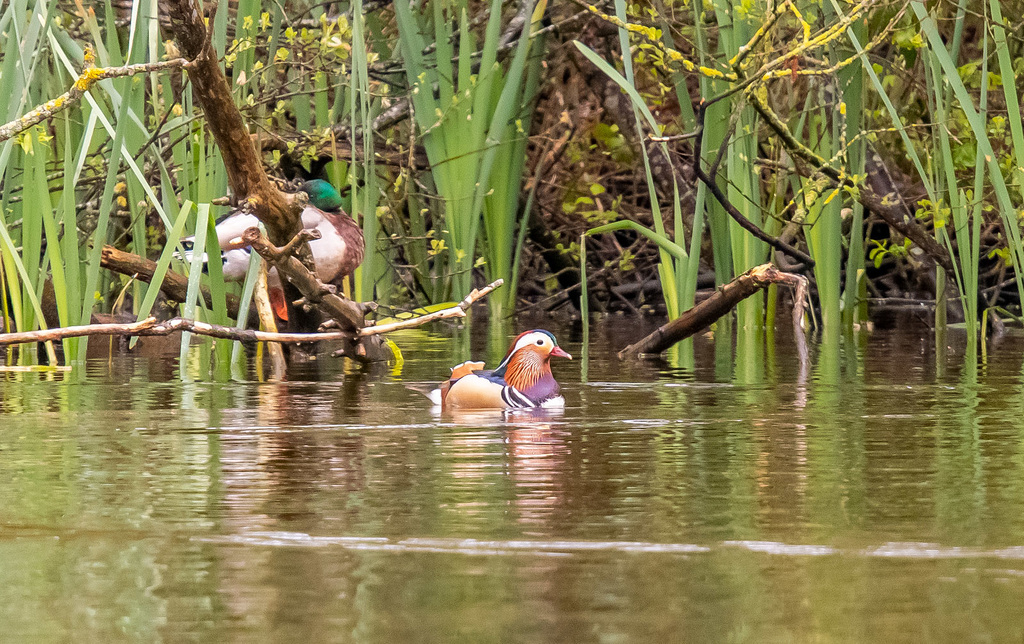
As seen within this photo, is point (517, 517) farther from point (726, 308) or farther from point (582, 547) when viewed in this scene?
point (726, 308)

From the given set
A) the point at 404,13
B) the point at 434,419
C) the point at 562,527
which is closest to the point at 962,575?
the point at 562,527

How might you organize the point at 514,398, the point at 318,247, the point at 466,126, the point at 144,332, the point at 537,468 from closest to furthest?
the point at 537,468 < the point at 144,332 < the point at 514,398 < the point at 318,247 < the point at 466,126

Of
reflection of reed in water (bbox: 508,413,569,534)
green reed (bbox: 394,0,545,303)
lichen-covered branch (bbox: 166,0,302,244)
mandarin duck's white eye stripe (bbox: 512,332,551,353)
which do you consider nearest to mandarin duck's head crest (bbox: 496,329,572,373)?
mandarin duck's white eye stripe (bbox: 512,332,551,353)

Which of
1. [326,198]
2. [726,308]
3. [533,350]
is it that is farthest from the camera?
[326,198]

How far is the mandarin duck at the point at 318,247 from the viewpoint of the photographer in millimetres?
5312

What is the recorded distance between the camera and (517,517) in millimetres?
2305

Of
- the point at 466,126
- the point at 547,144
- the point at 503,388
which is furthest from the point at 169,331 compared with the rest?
the point at 547,144

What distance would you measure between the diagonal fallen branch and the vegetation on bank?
260mm

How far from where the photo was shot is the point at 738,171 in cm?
616

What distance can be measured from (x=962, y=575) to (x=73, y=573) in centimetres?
114

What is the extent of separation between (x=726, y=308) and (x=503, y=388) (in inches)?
62.9

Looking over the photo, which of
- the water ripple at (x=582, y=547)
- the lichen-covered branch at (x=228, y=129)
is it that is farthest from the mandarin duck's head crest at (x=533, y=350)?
the water ripple at (x=582, y=547)

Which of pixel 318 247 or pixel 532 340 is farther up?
pixel 318 247

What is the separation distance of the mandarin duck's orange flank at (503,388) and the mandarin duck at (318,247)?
141cm
